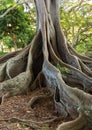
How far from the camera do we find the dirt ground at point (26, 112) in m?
4.89

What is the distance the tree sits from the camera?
6245 mm

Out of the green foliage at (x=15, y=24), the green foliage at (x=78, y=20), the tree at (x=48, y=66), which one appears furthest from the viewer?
the green foliage at (x=78, y=20)

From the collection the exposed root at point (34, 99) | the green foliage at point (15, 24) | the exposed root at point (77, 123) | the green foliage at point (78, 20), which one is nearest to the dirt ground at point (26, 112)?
the exposed root at point (34, 99)

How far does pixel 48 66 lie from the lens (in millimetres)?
7004

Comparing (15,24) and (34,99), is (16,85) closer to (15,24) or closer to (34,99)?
Result: (34,99)

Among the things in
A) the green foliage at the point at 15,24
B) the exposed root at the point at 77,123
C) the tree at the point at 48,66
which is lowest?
the exposed root at the point at 77,123

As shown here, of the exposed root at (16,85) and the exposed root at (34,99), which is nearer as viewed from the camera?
the exposed root at (34,99)

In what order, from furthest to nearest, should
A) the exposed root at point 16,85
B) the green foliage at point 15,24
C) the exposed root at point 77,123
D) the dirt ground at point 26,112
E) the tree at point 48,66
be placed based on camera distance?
the green foliage at point 15,24 → the exposed root at point 16,85 → the tree at point 48,66 → the dirt ground at point 26,112 → the exposed root at point 77,123

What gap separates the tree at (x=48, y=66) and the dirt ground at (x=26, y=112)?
23 centimetres

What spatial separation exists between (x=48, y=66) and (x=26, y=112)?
163 cm

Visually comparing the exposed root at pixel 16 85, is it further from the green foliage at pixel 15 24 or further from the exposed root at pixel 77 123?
the green foliage at pixel 15 24

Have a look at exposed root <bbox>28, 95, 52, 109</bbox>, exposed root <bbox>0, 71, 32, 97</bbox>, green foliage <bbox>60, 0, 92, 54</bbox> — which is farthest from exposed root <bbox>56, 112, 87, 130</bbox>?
green foliage <bbox>60, 0, 92, 54</bbox>

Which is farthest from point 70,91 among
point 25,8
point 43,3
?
point 25,8

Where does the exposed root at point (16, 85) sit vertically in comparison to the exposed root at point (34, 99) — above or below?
above
